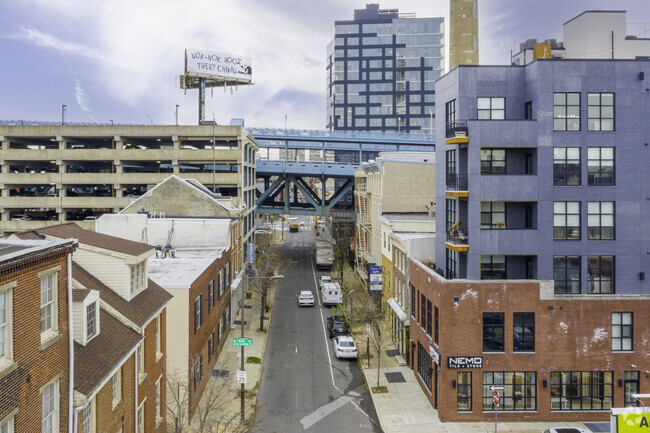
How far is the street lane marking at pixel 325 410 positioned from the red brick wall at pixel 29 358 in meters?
16.3

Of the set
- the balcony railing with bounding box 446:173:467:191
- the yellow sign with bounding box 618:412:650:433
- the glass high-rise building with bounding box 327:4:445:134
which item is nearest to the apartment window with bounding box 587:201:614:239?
the balcony railing with bounding box 446:173:467:191

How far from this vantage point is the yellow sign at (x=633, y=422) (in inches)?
684

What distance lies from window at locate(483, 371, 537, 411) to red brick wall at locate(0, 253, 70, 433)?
71.8ft

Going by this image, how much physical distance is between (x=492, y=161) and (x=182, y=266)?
2068 cm

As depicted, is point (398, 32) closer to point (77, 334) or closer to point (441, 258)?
point (441, 258)

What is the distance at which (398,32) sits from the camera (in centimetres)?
13838

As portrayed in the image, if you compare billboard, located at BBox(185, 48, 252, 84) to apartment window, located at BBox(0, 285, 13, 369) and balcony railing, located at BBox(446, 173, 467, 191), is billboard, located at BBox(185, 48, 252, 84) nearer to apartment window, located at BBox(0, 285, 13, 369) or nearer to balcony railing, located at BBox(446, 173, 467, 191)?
balcony railing, located at BBox(446, 173, 467, 191)

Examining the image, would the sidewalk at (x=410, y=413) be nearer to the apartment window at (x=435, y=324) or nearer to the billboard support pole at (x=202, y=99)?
the apartment window at (x=435, y=324)

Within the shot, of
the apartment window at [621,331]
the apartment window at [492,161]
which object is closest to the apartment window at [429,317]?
the apartment window at [492,161]

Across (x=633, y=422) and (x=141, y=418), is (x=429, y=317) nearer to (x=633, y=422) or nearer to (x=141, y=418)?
(x=633, y=422)

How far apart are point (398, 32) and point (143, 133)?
90.6 meters

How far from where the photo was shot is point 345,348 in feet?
128

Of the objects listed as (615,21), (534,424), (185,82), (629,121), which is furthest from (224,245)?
(185,82)

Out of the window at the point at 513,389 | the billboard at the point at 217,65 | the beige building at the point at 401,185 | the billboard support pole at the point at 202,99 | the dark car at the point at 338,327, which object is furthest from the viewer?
the billboard support pole at the point at 202,99
